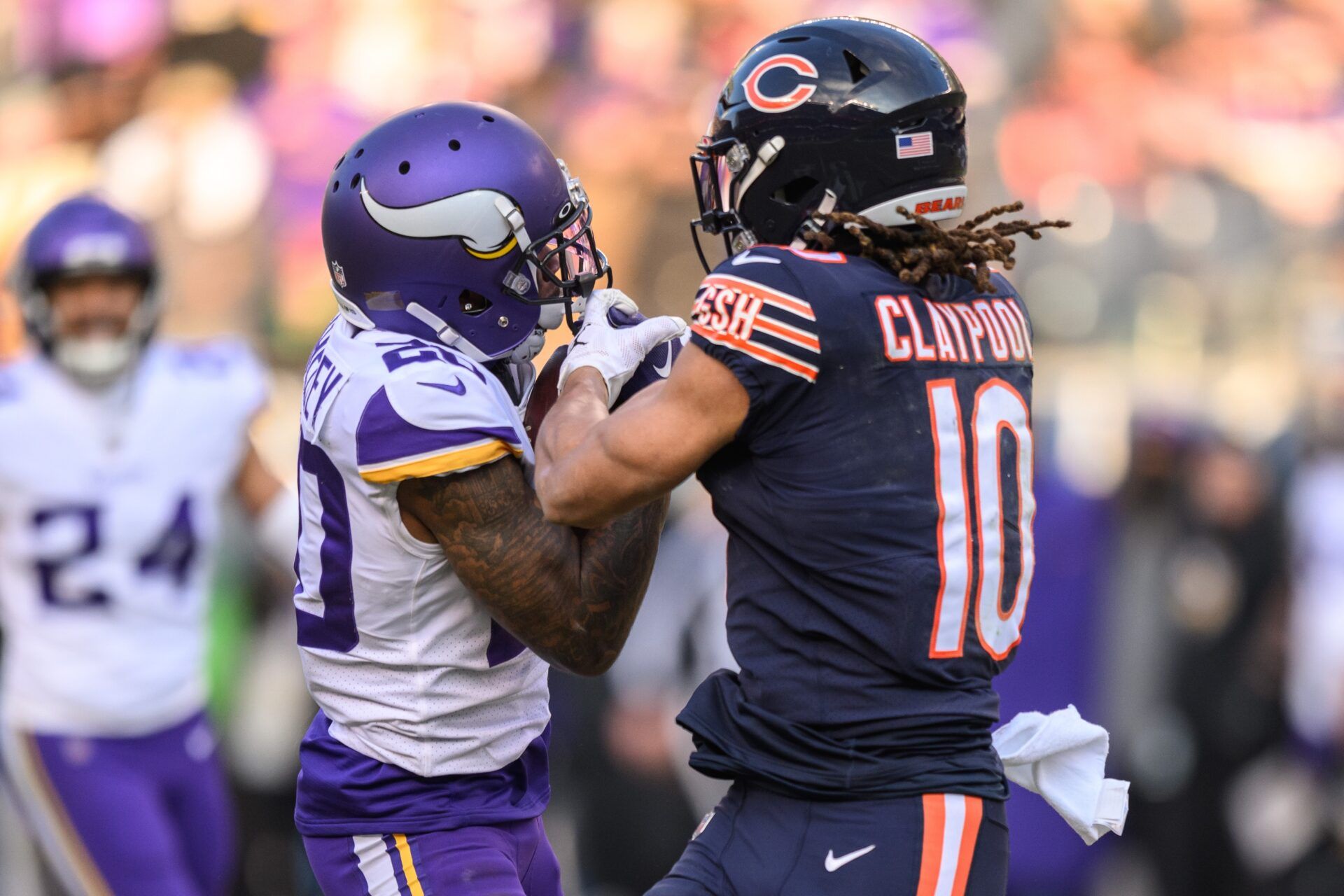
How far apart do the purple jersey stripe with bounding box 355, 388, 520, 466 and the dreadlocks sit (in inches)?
24.0

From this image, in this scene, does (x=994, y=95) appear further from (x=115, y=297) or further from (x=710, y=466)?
(x=710, y=466)

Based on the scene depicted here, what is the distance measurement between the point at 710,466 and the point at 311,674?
2.57ft

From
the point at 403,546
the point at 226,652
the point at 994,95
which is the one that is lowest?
the point at 226,652

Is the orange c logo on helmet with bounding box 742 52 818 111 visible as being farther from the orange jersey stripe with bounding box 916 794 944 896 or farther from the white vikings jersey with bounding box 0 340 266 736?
the white vikings jersey with bounding box 0 340 266 736

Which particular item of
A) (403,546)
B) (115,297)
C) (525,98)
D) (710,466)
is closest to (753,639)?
(710,466)

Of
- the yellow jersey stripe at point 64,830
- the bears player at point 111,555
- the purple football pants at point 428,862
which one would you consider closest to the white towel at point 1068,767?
the purple football pants at point 428,862

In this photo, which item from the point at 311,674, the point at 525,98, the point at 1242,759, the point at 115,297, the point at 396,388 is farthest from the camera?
the point at 525,98

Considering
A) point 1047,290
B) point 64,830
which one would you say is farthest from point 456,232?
point 1047,290

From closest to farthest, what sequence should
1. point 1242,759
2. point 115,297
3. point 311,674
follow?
point 311,674
point 115,297
point 1242,759

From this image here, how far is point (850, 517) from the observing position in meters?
2.38

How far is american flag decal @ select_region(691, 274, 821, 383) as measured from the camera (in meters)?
2.33

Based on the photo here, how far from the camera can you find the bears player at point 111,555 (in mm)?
4508

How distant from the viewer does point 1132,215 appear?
274 inches

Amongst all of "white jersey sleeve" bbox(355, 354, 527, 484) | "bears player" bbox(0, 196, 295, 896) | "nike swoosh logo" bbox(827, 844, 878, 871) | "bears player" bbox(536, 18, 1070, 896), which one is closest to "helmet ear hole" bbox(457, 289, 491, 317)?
"white jersey sleeve" bbox(355, 354, 527, 484)
